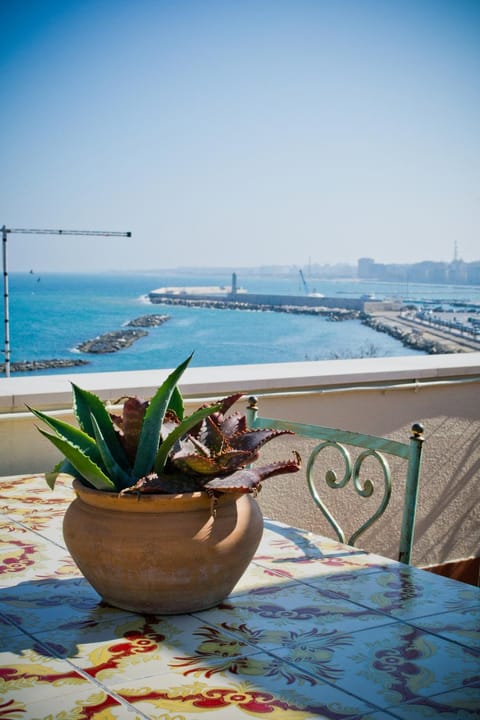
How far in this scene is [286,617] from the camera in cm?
147

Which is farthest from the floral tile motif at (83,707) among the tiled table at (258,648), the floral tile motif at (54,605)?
the floral tile motif at (54,605)

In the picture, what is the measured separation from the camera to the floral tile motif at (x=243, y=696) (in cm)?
111

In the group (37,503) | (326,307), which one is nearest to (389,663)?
(37,503)

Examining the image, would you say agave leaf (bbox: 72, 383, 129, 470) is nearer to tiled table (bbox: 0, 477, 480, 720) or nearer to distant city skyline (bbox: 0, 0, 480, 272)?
tiled table (bbox: 0, 477, 480, 720)

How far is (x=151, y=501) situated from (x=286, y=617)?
0.32m

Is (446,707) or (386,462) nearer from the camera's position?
(446,707)

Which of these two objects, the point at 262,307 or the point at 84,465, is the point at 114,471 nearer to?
the point at 84,465

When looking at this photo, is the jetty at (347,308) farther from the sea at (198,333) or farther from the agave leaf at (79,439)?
the agave leaf at (79,439)

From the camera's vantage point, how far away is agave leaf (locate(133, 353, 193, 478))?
1420 mm

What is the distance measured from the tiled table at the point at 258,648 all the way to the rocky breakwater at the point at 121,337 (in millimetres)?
57376

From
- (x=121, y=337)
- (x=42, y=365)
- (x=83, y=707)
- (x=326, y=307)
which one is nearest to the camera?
(x=83, y=707)

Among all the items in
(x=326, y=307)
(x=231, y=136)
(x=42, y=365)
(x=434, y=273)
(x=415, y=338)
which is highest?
(x=231, y=136)

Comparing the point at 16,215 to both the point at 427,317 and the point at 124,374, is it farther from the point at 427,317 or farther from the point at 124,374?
the point at 124,374

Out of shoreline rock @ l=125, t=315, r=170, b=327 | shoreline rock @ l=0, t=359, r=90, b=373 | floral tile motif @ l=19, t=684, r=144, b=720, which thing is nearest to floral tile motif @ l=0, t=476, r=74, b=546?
floral tile motif @ l=19, t=684, r=144, b=720
